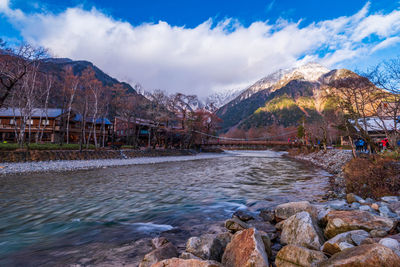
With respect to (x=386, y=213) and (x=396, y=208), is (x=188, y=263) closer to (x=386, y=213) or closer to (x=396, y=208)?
(x=386, y=213)

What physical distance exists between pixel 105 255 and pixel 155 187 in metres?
7.17

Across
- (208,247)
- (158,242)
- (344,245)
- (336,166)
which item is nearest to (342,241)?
(344,245)

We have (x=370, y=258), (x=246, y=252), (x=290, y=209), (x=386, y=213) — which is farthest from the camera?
(x=290, y=209)

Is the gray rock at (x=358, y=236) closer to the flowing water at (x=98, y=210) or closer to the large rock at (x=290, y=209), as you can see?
the large rock at (x=290, y=209)

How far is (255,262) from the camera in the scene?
263cm

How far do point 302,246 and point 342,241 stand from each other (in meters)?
0.58

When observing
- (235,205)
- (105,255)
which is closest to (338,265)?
(105,255)

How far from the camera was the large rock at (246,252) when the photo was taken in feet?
8.73

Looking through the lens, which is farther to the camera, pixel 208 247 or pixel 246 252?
pixel 208 247

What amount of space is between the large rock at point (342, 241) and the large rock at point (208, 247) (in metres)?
1.55

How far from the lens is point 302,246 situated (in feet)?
9.98

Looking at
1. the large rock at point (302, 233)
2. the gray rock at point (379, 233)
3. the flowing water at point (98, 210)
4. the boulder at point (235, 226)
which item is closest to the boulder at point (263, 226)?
the boulder at point (235, 226)

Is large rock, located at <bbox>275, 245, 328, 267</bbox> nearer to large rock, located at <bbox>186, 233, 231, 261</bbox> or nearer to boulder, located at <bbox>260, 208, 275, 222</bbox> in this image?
large rock, located at <bbox>186, 233, 231, 261</bbox>

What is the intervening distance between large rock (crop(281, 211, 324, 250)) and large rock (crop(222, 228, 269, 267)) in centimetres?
99
